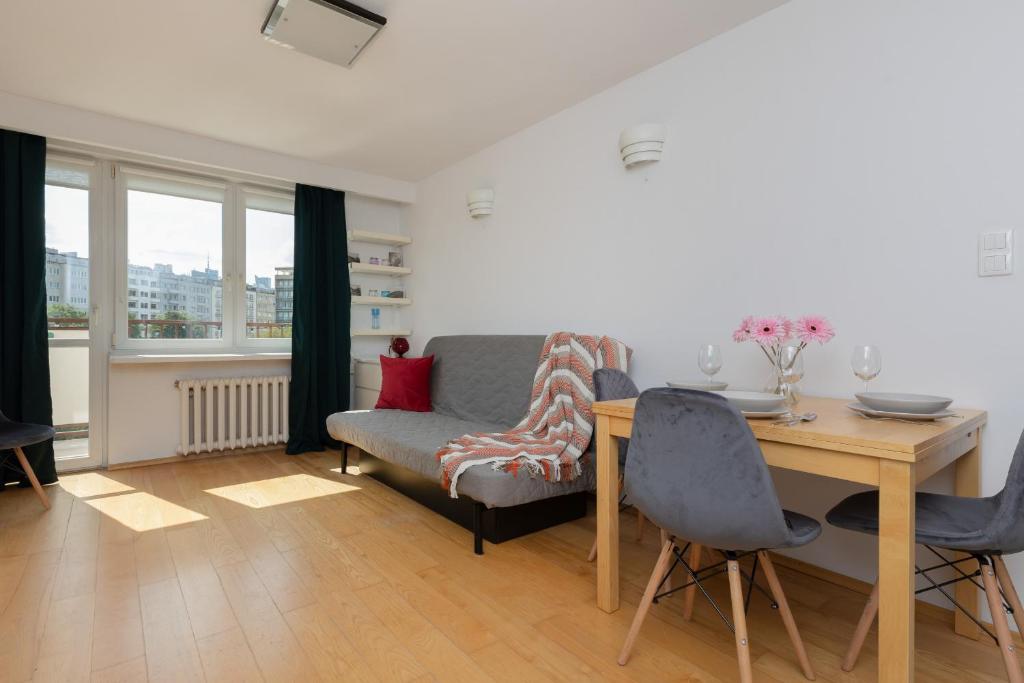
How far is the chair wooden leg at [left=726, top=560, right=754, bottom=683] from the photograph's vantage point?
133 cm

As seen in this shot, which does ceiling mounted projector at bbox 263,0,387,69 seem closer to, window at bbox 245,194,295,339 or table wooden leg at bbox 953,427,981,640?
window at bbox 245,194,295,339

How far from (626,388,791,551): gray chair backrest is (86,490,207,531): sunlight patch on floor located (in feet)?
8.04

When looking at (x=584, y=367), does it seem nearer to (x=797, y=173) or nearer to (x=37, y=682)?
(x=797, y=173)

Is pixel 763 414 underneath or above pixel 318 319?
underneath

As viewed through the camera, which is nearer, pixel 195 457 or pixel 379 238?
pixel 195 457

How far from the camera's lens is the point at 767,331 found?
1821mm

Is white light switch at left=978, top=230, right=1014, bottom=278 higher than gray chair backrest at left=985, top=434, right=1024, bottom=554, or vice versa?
white light switch at left=978, top=230, right=1014, bottom=278

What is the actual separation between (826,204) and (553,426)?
154 cm

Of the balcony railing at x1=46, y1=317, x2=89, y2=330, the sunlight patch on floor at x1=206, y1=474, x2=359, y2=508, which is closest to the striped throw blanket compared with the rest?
the sunlight patch on floor at x1=206, y1=474, x2=359, y2=508

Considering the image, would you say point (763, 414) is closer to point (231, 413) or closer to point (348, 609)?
point (348, 609)

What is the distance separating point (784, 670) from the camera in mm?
1493

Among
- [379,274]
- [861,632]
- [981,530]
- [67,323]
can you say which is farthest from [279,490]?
[981,530]

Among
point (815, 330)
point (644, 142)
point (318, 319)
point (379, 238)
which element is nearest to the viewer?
point (815, 330)

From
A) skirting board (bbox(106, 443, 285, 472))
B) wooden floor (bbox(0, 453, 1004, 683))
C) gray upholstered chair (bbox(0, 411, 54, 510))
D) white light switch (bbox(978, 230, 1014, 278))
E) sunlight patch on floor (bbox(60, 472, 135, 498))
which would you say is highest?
white light switch (bbox(978, 230, 1014, 278))
